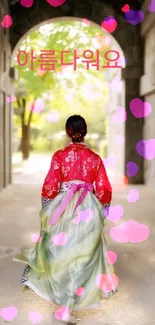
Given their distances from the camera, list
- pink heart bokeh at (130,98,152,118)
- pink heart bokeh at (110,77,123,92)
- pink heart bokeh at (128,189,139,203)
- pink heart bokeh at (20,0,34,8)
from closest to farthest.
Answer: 1. pink heart bokeh at (128,189,139,203)
2. pink heart bokeh at (20,0,34,8)
3. pink heart bokeh at (130,98,152,118)
4. pink heart bokeh at (110,77,123,92)

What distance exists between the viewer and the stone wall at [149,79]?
11336 mm

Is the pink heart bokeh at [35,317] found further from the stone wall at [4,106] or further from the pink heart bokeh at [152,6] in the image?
the pink heart bokeh at [152,6]

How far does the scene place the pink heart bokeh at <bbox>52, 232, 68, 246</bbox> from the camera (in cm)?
363

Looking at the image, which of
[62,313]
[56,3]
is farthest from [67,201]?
[56,3]

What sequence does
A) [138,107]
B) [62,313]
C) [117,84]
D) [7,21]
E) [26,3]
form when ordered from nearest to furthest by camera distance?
1. [62,313]
2. [7,21]
3. [26,3]
4. [138,107]
5. [117,84]

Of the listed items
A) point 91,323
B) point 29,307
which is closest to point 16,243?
point 29,307

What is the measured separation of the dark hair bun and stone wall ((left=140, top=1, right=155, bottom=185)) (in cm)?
769

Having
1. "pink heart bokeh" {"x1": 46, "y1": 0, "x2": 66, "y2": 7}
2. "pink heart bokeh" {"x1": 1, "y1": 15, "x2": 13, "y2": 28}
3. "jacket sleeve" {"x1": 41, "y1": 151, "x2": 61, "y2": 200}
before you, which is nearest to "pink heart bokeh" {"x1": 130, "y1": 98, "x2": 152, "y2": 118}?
"pink heart bokeh" {"x1": 46, "y1": 0, "x2": 66, "y2": 7}

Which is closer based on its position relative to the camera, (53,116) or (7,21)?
(7,21)

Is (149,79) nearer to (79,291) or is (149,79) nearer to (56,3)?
(56,3)

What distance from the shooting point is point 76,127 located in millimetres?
3682

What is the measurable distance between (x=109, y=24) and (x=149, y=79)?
Result: 7.29 ft

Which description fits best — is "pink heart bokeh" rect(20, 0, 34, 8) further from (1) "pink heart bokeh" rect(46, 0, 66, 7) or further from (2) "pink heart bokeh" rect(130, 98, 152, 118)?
(2) "pink heart bokeh" rect(130, 98, 152, 118)

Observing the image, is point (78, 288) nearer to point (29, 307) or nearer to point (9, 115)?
point (29, 307)
